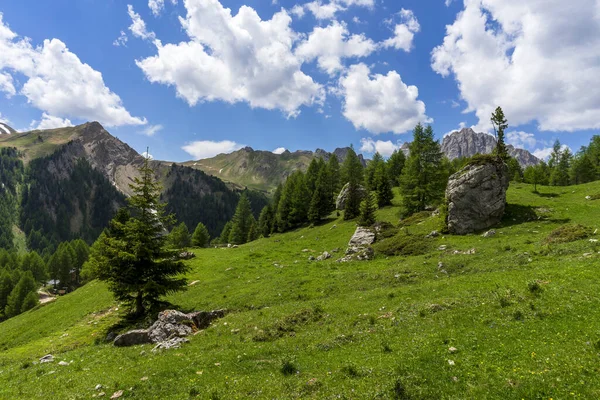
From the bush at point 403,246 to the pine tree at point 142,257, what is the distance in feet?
79.8

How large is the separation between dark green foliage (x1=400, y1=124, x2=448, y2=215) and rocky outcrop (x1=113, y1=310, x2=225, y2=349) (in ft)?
154

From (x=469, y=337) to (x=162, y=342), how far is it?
61.3 ft

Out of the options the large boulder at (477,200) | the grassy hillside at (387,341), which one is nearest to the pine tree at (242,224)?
the grassy hillside at (387,341)

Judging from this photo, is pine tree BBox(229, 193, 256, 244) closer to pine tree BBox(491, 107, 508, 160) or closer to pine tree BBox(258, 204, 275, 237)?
pine tree BBox(258, 204, 275, 237)

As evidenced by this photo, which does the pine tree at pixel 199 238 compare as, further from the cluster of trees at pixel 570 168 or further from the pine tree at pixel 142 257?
the cluster of trees at pixel 570 168

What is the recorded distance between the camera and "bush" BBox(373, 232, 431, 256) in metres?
36.6

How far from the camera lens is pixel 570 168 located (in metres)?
103

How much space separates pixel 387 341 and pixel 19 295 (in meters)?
117

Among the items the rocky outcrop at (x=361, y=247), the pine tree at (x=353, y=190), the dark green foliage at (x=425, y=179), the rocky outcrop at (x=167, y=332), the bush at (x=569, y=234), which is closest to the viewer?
the rocky outcrop at (x=167, y=332)

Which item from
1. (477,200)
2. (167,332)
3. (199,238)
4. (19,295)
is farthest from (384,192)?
(19,295)

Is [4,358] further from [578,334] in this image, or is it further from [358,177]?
[358,177]

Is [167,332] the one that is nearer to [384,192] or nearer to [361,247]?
[361,247]

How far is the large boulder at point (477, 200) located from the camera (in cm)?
4091

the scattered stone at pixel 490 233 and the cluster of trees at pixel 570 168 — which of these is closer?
the scattered stone at pixel 490 233
